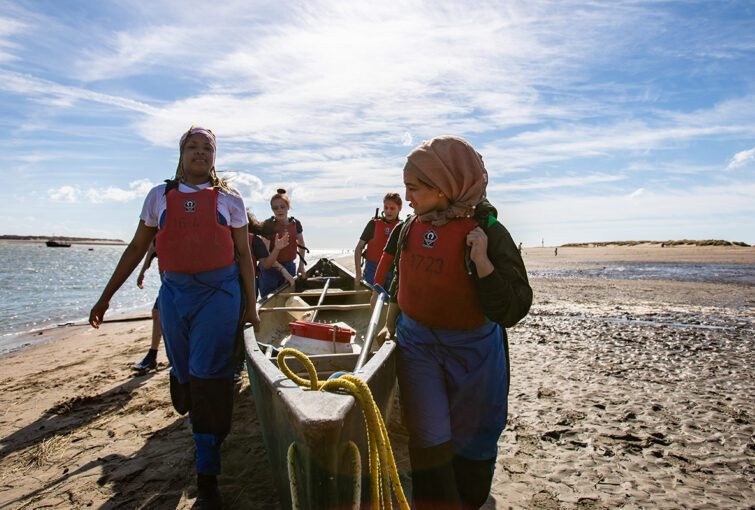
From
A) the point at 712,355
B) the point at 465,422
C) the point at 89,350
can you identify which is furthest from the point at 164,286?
the point at 712,355

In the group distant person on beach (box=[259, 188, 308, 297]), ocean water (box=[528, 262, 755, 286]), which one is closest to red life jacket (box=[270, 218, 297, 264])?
distant person on beach (box=[259, 188, 308, 297])

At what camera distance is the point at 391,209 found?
6.50 metres

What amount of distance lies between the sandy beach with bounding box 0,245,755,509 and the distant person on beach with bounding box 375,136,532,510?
96 centimetres

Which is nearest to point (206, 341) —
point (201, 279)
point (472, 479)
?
point (201, 279)

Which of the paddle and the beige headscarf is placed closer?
the beige headscarf

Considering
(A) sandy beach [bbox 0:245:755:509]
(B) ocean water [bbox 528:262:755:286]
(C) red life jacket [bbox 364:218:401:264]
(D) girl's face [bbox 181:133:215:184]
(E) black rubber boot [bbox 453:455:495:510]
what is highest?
(D) girl's face [bbox 181:133:215:184]

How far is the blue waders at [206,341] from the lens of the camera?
271 centimetres

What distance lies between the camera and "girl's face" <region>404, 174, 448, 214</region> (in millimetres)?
2254

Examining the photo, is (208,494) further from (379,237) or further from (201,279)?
(379,237)

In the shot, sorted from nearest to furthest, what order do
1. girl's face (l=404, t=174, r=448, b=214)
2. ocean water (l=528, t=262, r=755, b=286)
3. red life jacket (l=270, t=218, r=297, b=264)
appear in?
girl's face (l=404, t=174, r=448, b=214)
red life jacket (l=270, t=218, r=297, b=264)
ocean water (l=528, t=262, r=755, b=286)

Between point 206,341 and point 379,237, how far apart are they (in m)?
4.17

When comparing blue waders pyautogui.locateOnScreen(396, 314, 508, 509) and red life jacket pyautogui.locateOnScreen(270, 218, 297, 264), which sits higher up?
red life jacket pyautogui.locateOnScreen(270, 218, 297, 264)

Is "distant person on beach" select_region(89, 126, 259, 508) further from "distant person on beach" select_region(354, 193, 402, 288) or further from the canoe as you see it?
"distant person on beach" select_region(354, 193, 402, 288)

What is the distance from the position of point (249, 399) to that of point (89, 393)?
1.98 meters
